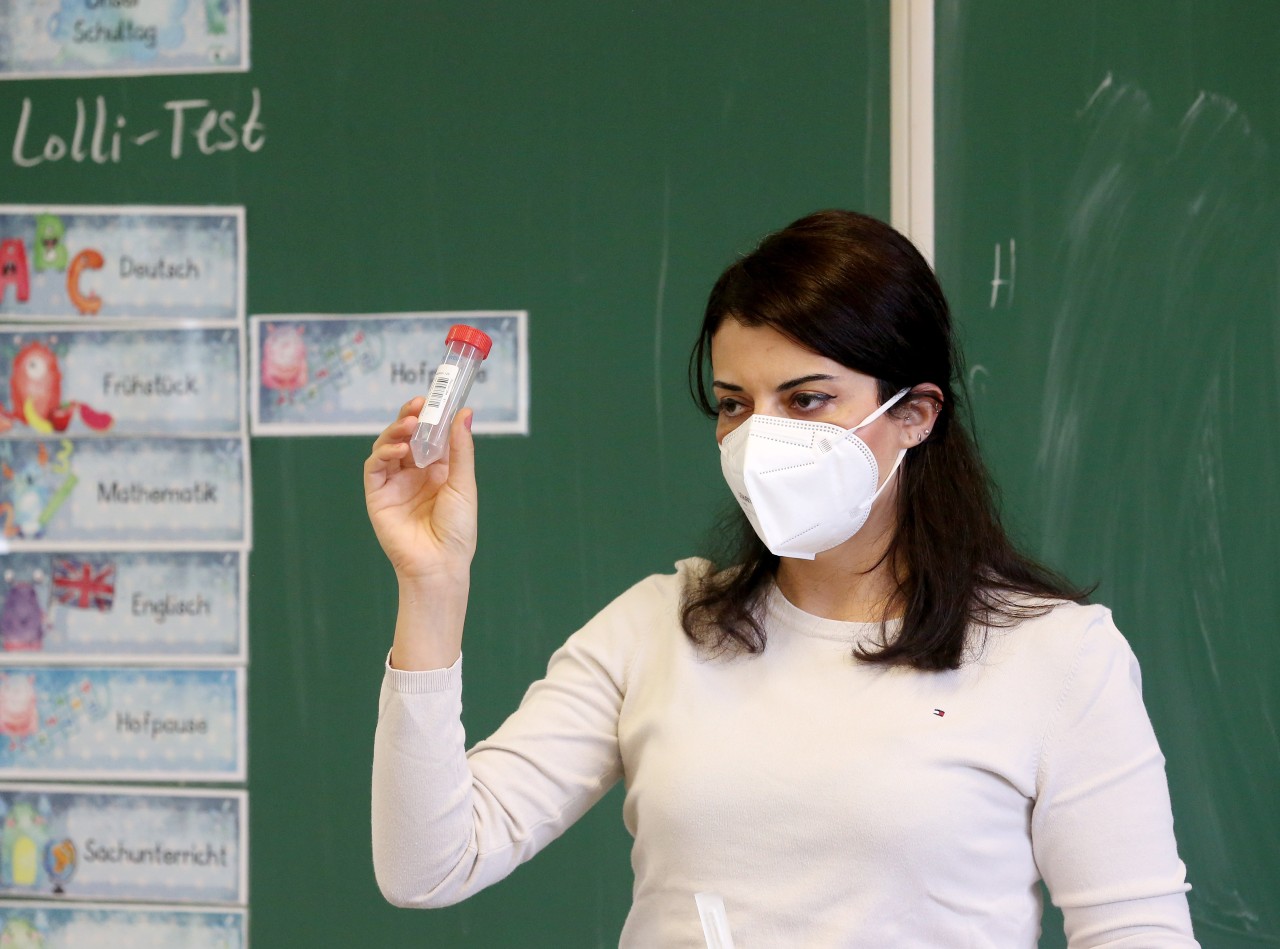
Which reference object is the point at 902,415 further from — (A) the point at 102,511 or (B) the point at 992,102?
(A) the point at 102,511

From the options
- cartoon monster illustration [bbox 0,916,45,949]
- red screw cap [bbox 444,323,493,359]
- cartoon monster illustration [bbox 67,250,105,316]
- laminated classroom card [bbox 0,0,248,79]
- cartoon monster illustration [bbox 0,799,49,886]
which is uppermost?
laminated classroom card [bbox 0,0,248,79]

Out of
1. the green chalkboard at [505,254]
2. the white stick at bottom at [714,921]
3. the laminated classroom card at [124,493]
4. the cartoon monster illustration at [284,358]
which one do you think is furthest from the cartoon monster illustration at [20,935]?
the white stick at bottom at [714,921]

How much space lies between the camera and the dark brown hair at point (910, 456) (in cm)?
123

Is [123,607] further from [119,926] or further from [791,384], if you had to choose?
[791,384]

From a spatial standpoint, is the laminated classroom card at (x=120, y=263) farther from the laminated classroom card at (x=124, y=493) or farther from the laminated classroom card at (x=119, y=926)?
the laminated classroom card at (x=119, y=926)

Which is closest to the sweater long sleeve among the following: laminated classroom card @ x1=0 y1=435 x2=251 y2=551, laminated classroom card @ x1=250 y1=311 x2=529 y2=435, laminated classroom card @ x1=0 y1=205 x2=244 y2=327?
laminated classroom card @ x1=250 y1=311 x2=529 y2=435

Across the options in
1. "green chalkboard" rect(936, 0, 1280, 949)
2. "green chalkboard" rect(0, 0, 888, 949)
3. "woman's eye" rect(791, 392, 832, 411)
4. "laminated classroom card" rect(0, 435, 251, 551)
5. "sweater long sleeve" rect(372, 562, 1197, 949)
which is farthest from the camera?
"laminated classroom card" rect(0, 435, 251, 551)

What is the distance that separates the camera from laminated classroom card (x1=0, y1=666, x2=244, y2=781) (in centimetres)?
190

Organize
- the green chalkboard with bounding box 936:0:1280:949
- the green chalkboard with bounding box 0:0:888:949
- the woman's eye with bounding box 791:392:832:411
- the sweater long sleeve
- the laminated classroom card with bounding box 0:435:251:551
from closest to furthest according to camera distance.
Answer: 1. the sweater long sleeve
2. the woman's eye with bounding box 791:392:832:411
3. the green chalkboard with bounding box 936:0:1280:949
4. the green chalkboard with bounding box 0:0:888:949
5. the laminated classroom card with bounding box 0:435:251:551

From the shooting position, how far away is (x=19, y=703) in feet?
6.33

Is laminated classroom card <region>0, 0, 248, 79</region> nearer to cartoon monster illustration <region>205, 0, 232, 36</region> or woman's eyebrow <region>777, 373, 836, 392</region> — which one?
cartoon monster illustration <region>205, 0, 232, 36</region>

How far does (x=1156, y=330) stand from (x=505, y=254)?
36.7 inches

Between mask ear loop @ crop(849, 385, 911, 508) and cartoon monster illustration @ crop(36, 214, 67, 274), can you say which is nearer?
mask ear loop @ crop(849, 385, 911, 508)

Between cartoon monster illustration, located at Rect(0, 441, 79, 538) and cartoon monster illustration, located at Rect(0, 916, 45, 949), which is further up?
cartoon monster illustration, located at Rect(0, 441, 79, 538)
